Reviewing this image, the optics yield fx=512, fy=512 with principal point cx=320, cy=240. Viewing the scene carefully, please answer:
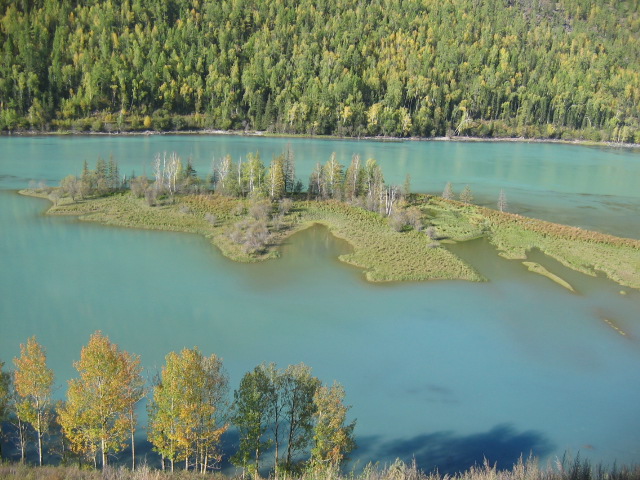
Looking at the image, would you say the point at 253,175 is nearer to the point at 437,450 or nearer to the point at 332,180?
the point at 332,180

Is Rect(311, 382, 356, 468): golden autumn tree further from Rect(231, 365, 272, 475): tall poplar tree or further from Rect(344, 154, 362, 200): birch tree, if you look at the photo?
Rect(344, 154, 362, 200): birch tree

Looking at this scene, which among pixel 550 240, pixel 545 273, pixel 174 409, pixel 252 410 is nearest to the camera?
pixel 174 409

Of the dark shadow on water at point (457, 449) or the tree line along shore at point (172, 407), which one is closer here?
the tree line along shore at point (172, 407)

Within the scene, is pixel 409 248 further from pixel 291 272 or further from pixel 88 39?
pixel 88 39

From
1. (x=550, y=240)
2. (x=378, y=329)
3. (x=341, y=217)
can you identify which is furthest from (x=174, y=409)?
(x=550, y=240)

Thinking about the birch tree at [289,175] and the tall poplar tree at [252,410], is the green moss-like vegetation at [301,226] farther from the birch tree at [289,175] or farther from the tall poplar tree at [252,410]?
the tall poplar tree at [252,410]

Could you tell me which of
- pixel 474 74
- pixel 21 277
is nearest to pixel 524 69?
pixel 474 74

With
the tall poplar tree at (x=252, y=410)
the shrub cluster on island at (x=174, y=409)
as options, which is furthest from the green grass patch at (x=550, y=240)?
the tall poplar tree at (x=252, y=410)
